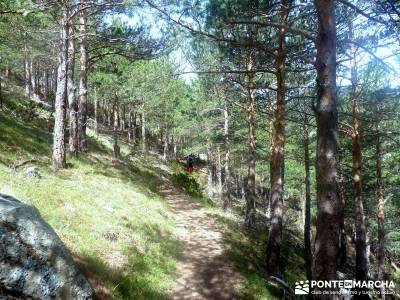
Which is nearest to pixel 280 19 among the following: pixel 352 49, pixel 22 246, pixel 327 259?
pixel 352 49

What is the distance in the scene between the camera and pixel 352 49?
15.5m

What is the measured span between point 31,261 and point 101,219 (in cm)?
519

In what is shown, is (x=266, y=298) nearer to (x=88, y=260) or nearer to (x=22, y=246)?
(x=88, y=260)

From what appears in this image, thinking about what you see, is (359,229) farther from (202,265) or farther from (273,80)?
(202,265)

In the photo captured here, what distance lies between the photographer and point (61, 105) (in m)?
12.6

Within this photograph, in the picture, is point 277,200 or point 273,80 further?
A: point 273,80

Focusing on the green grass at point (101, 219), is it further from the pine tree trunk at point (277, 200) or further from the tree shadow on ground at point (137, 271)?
the pine tree trunk at point (277, 200)

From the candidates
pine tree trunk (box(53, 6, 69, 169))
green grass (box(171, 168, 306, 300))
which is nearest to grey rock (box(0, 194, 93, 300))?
green grass (box(171, 168, 306, 300))

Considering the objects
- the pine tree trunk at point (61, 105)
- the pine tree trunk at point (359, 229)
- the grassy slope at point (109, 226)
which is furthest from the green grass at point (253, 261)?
the pine tree trunk at point (61, 105)

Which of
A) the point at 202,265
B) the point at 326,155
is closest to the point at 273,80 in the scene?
the point at 202,265

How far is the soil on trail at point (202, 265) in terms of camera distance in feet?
29.6

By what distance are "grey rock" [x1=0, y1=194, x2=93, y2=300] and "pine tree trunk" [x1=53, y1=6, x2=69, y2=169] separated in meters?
7.68

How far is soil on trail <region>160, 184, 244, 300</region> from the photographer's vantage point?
902 centimetres

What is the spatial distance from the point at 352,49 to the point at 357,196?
20.7 feet
